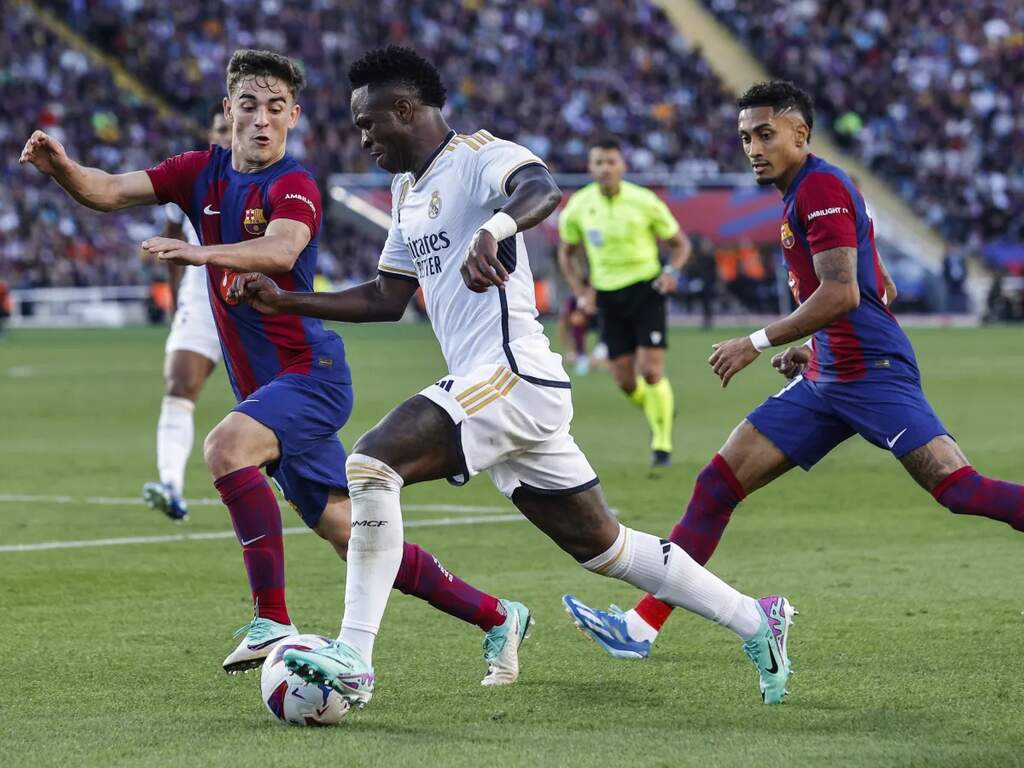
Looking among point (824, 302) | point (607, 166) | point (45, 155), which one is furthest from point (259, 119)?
point (607, 166)

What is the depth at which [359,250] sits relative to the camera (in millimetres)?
42906

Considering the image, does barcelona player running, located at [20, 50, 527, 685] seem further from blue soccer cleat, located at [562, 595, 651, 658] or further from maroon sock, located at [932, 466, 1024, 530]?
maroon sock, located at [932, 466, 1024, 530]

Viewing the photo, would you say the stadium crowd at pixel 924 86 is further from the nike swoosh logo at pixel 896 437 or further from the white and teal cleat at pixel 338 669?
the white and teal cleat at pixel 338 669

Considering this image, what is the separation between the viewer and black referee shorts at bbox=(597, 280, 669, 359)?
47.3ft

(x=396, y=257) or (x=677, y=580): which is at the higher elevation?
(x=396, y=257)

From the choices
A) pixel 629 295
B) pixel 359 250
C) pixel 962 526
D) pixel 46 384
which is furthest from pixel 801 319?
pixel 359 250

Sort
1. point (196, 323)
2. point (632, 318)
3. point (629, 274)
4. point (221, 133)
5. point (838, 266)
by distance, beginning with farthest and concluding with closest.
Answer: point (629, 274)
point (632, 318)
point (196, 323)
point (221, 133)
point (838, 266)

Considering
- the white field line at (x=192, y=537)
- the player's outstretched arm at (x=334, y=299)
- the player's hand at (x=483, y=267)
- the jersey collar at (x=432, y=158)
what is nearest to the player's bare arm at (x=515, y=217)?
the player's hand at (x=483, y=267)

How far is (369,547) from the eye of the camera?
221 inches

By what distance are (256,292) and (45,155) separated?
3.69 feet

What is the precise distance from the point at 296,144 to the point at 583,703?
41.3 meters

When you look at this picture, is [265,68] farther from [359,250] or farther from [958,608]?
[359,250]

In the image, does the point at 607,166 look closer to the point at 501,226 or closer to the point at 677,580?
the point at 677,580

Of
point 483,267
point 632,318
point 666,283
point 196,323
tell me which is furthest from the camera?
point 632,318
